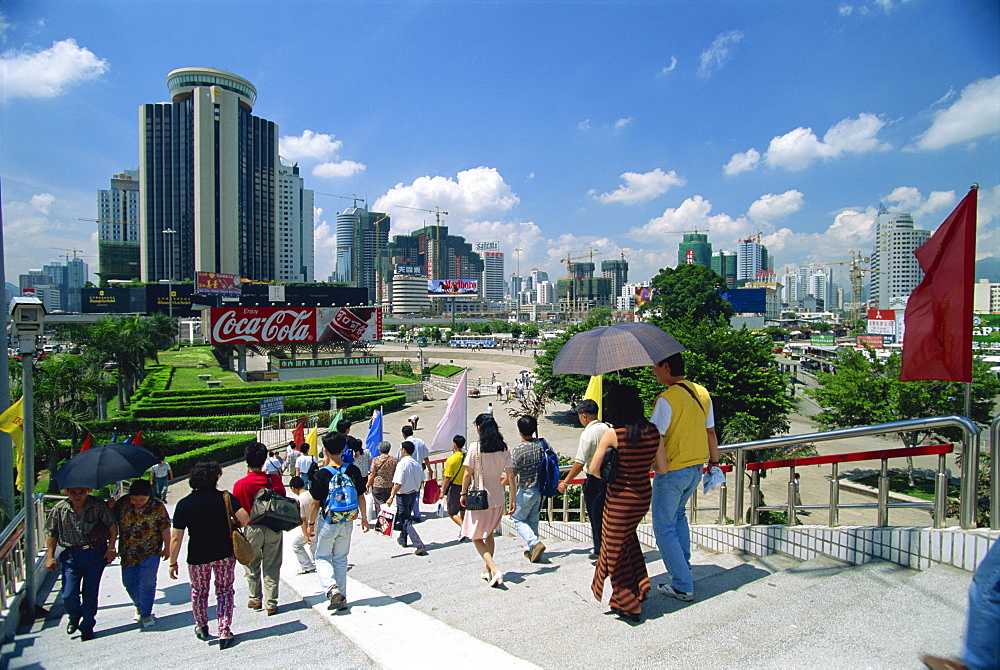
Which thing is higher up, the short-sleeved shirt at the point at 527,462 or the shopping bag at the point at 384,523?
the short-sleeved shirt at the point at 527,462

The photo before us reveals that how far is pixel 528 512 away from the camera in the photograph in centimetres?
543

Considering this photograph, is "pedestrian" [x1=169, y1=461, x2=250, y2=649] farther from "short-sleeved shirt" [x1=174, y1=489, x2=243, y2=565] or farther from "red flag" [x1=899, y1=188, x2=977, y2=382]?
"red flag" [x1=899, y1=188, x2=977, y2=382]

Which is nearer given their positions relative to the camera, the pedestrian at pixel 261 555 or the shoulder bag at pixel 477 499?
the pedestrian at pixel 261 555

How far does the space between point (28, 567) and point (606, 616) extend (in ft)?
16.7

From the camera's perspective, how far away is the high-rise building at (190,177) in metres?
102

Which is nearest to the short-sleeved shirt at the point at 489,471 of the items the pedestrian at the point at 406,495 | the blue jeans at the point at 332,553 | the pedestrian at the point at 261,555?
the blue jeans at the point at 332,553

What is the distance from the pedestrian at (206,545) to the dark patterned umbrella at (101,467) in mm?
915

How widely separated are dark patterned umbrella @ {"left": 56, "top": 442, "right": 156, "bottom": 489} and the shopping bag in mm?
2909

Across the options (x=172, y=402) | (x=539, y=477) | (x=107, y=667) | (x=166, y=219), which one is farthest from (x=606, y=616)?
(x=166, y=219)

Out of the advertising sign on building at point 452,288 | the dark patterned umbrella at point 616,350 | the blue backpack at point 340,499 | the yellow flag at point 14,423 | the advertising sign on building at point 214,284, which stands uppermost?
the advertising sign on building at point 452,288

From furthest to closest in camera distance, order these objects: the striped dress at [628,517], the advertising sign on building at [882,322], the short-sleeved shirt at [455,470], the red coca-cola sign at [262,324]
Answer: the advertising sign on building at [882,322] → the red coca-cola sign at [262,324] → the short-sleeved shirt at [455,470] → the striped dress at [628,517]

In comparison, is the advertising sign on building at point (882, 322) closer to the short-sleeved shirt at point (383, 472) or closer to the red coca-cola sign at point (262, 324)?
the red coca-cola sign at point (262, 324)

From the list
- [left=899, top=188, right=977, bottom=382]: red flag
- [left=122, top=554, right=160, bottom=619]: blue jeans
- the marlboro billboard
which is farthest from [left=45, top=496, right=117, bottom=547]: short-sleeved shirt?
the marlboro billboard

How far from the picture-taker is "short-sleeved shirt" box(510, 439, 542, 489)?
17.4 feet
